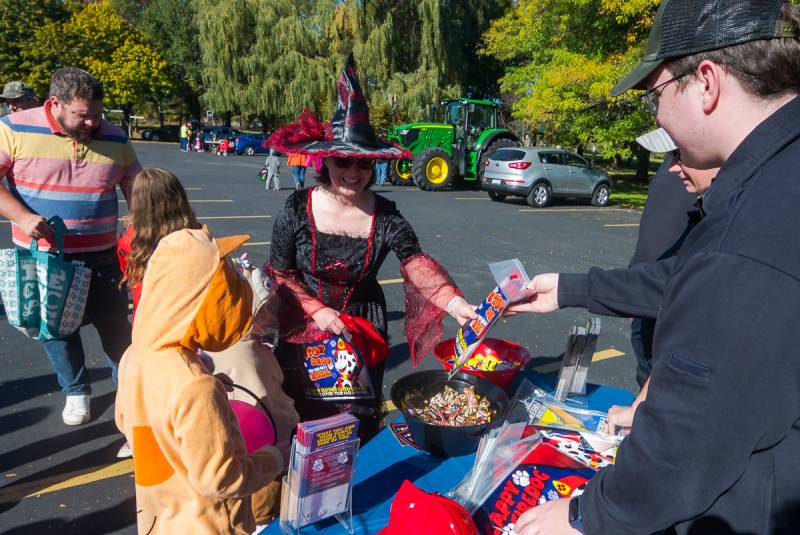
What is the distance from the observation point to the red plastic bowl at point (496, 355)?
234 cm

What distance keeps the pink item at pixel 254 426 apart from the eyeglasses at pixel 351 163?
1.19 meters

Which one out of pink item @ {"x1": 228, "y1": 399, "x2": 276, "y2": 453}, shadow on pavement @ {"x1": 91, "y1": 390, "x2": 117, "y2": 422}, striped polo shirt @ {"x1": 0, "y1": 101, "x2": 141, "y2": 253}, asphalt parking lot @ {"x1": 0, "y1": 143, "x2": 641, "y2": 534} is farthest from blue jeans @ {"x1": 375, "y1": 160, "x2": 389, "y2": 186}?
pink item @ {"x1": 228, "y1": 399, "x2": 276, "y2": 453}

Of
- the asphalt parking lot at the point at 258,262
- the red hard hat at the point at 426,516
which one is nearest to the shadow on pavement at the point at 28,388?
the asphalt parking lot at the point at 258,262

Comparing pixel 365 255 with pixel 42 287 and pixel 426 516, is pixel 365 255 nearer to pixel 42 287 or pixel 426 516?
pixel 426 516

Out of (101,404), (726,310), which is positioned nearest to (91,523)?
(101,404)

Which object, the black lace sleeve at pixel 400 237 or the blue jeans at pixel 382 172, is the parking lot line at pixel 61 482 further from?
the blue jeans at pixel 382 172

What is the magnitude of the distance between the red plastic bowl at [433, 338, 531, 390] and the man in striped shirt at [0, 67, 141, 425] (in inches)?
89.4

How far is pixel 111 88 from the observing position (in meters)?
36.3

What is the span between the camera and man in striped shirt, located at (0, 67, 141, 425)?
9.89 feet

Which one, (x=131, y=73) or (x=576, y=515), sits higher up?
(x=131, y=73)

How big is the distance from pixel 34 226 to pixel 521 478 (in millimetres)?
2906

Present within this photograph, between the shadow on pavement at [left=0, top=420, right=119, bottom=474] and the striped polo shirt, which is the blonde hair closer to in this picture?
the striped polo shirt

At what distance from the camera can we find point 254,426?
1858mm

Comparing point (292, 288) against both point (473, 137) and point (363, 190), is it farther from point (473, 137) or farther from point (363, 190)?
point (473, 137)
